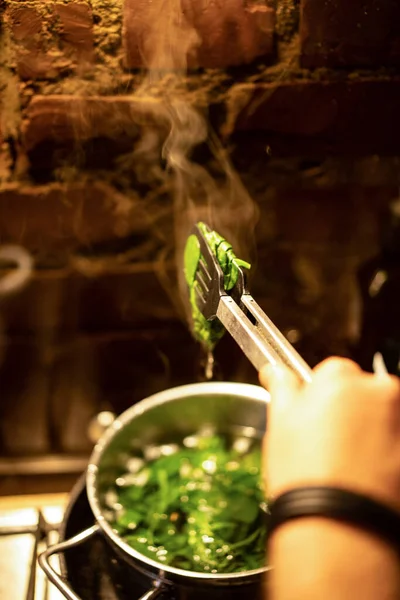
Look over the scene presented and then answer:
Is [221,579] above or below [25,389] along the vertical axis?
below

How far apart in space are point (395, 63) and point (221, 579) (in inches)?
33.5

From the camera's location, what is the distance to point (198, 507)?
1.00 meters

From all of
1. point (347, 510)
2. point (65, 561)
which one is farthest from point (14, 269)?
point (347, 510)

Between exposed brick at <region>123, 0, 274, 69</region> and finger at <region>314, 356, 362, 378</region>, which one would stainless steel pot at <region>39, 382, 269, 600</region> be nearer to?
finger at <region>314, 356, 362, 378</region>

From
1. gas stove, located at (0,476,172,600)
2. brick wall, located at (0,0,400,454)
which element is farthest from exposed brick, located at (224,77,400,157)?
gas stove, located at (0,476,172,600)

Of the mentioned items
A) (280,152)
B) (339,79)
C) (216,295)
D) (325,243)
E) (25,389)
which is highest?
(339,79)

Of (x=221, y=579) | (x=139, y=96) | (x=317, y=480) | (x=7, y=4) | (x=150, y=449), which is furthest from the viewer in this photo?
(x=150, y=449)

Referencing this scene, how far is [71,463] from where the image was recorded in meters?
1.27

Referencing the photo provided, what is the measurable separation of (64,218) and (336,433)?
74 centimetres

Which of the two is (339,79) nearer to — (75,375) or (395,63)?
(395,63)

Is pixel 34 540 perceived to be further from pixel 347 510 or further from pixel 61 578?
pixel 347 510

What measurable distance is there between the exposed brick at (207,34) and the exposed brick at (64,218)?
0.79 ft

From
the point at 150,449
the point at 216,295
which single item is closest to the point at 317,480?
the point at 216,295

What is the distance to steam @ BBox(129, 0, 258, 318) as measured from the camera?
0.91m
